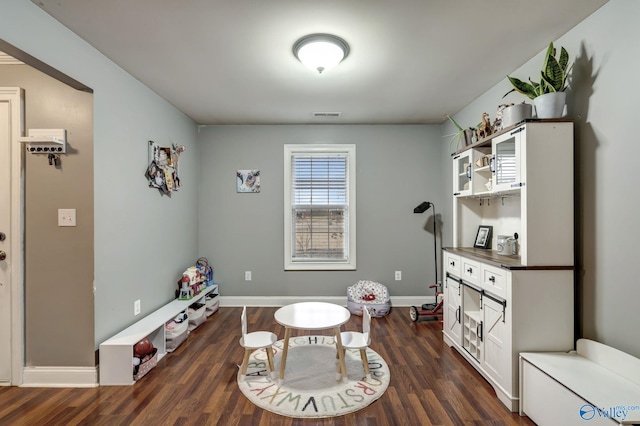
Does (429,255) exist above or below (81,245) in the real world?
below

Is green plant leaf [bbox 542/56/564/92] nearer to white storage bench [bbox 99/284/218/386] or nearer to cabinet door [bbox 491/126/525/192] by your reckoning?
cabinet door [bbox 491/126/525/192]

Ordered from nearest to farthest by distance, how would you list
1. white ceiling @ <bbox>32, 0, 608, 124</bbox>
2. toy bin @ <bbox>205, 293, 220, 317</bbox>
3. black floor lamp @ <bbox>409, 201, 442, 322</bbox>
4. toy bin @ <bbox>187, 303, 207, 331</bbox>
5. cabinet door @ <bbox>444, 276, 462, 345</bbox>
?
white ceiling @ <bbox>32, 0, 608, 124</bbox> → cabinet door @ <bbox>444, 276, 462, 345</bbox> → toy bin @ <bbox>187, 303, 207, 331</bbox> → black floor lamp @ <bbox>409, 201, 442, 322</bbox> → toy bin @ <bbox>205, 293, 220, 317</bbox>

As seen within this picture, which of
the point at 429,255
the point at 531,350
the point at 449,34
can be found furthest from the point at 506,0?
the point at 429,255

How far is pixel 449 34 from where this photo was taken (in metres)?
2.16

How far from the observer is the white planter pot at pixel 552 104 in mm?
2055

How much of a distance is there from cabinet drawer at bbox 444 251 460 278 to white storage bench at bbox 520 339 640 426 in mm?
1000

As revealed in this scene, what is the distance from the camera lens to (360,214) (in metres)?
4.38

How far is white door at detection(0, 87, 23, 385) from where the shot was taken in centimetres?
233

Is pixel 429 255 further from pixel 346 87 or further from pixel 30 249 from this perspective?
pixel 30 249

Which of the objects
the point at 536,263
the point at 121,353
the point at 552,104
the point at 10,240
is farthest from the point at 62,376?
the point at 552,104

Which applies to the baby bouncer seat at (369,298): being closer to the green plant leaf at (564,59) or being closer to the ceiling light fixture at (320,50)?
the ceiling light fixture at (320,50)

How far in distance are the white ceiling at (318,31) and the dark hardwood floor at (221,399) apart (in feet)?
8.76

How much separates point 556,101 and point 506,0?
2.54 ft

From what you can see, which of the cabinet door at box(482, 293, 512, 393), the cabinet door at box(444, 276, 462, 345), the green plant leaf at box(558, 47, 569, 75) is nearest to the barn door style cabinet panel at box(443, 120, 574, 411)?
the cabinet door at box(482, 293, 512, 393)
